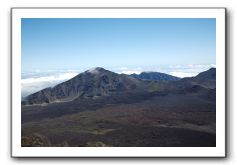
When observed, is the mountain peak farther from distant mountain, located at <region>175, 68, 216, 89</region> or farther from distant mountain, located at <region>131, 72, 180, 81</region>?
distant mountain, located at <region>175, 68, 216, 89</region>

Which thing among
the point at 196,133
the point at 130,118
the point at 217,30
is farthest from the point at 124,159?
the point at 217,30

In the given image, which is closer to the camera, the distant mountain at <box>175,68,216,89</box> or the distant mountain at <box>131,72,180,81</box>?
the distant mountain at <box>175,68,216,89</box>

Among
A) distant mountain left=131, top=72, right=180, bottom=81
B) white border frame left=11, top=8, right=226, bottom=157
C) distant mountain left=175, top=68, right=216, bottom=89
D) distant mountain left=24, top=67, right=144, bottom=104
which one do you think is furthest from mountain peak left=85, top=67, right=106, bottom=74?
distant mountain left=175, top=68, right=216, bottom=89

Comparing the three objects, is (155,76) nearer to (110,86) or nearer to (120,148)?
(110,86)

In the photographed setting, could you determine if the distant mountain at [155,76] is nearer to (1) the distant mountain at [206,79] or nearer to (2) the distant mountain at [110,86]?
(2) the distant mountain at [110,86]

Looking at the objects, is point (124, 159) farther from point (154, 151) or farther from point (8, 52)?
point (8, 52)

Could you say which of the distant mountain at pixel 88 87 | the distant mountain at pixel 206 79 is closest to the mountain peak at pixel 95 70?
the distant mountain at pixel 88 87
